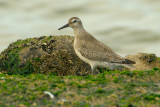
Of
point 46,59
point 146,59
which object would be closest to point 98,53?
point 46,59

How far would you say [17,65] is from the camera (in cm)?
1501

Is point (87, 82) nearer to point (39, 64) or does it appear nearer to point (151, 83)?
point (151, 83)

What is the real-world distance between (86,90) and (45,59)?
5072mm

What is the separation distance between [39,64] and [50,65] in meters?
0.48

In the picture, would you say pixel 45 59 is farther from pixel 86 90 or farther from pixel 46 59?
pixel 86 90

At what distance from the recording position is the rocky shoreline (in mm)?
14836

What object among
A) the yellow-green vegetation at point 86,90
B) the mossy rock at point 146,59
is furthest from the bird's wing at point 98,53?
the mossy rock at point 146,59

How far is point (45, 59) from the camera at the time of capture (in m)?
15.0

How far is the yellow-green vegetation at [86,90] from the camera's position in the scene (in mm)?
9188

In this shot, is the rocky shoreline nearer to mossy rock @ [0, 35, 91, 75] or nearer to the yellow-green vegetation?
mossy rock @ [0, 35, 91, 75]

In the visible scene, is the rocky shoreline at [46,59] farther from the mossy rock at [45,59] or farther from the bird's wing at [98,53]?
the bird's wing at [98,53]

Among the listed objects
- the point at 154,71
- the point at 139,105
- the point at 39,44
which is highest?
the point at 39,44

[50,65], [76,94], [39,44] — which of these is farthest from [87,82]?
[39,44]

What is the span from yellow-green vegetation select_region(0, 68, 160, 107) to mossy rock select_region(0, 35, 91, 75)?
2990 mm
